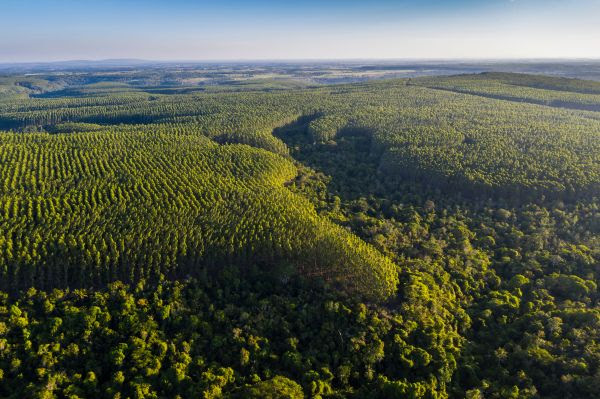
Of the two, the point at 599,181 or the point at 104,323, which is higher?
the point at 599,181

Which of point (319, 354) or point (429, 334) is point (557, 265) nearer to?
point (429, 334)

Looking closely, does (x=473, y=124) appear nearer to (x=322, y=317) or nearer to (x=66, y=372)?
(x=322, y=317)

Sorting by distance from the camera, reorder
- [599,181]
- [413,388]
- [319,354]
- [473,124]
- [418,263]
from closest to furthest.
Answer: [413,388]
[319,354]
[418,263]
[599,181]
[473,124]

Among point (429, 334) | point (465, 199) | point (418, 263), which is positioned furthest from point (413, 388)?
point (465, 199)

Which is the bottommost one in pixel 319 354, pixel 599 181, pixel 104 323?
pixel 319 354

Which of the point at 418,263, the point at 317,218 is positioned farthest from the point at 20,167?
the point at 418,263

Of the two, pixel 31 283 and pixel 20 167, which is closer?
pixel 31 283

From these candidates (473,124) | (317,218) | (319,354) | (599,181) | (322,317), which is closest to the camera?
(319,354)
